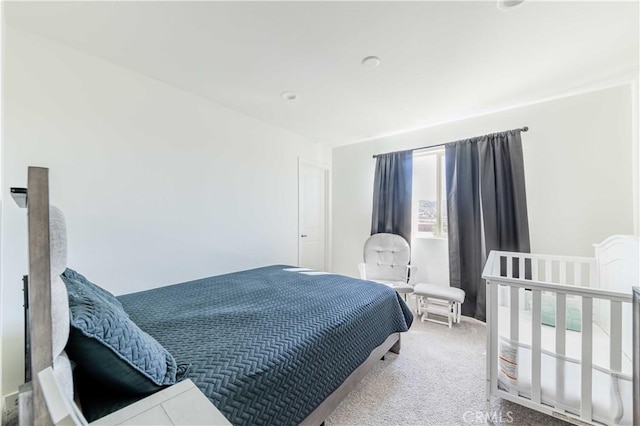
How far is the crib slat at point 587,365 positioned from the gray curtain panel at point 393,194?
2.40m

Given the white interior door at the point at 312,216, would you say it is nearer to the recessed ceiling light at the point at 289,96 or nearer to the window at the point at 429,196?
the recessed ceiling light at the point at 289,96

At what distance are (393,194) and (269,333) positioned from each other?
301cm

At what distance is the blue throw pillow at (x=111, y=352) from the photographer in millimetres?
809

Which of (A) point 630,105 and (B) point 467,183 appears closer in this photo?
(A) point 630,105

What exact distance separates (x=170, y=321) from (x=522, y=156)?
3665 millimetres

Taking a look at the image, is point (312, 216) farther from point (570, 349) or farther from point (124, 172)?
point (570, 349)

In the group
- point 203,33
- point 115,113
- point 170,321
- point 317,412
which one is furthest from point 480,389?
point 115,113

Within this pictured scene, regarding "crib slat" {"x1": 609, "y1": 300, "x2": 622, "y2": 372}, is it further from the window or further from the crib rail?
the window

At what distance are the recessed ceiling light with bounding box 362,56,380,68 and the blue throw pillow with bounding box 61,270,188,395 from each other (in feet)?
7.53

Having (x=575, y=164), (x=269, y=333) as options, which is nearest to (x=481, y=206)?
(x=575, y=164)

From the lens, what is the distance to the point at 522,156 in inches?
113

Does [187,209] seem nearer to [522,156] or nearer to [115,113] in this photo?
[115,113]

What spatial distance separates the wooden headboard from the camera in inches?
23.4

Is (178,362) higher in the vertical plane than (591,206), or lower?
lower
